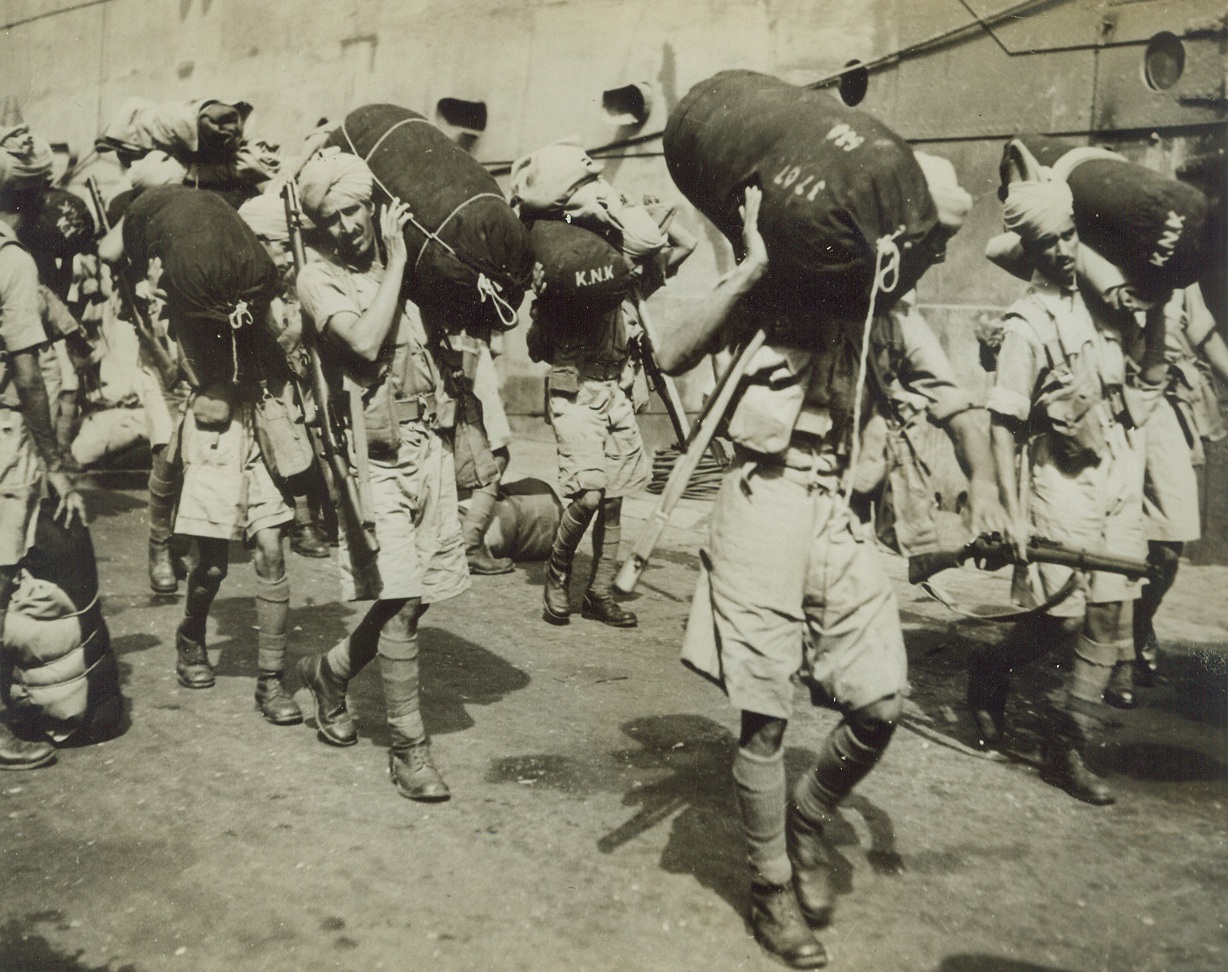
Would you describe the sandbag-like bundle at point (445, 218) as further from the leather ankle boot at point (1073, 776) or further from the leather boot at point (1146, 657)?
the leather boot at point (1146, 657)

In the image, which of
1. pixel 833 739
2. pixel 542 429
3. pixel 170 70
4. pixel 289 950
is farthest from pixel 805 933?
pixel 170 70

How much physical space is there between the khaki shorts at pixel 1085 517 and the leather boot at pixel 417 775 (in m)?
2.44

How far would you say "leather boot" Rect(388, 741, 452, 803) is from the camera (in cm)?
412

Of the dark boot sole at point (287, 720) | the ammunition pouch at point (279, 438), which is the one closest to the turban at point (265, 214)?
the ammunition pouch at point (279, 438)

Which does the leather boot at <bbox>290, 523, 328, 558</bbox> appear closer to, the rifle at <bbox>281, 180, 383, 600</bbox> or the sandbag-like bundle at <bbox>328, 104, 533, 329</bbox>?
the rifle at <bbox>281, 180, 383, 600</bbox>

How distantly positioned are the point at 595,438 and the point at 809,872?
11.5 ft

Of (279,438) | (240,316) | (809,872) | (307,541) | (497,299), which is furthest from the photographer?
(307,541)

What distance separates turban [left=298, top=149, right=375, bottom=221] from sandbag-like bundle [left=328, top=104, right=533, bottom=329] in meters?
0.07

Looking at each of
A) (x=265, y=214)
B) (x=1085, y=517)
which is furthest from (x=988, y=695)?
(x=265, y=214)

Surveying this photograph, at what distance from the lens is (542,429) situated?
12133mm

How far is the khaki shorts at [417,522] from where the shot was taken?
13.5ft

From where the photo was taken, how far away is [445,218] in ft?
13.0

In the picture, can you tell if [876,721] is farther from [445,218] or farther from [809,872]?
[445,218]

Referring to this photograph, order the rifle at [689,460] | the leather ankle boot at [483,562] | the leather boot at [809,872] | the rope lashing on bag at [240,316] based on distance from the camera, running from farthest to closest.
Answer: the leather ankle boot at [483,562] → the rope lashing on bag at [240,316] → the leather boot at [809,872] → the rifle at [689,460]
